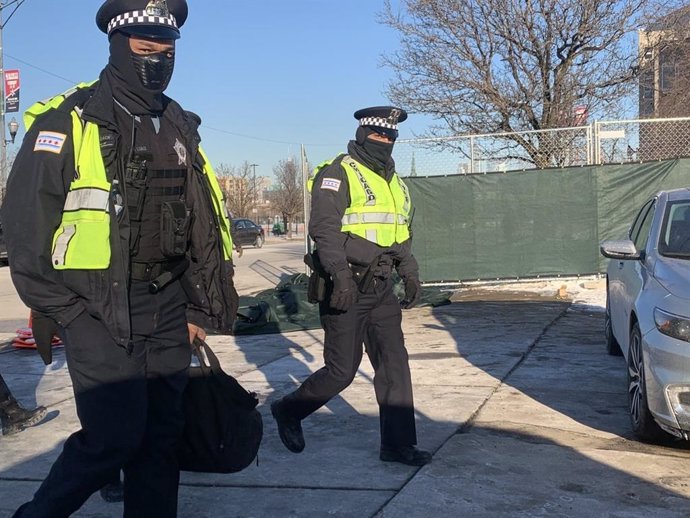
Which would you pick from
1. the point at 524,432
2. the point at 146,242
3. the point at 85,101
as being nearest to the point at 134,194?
the point at 146,242

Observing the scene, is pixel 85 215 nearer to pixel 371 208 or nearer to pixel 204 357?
pixel 204 357

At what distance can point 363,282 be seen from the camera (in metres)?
4.24

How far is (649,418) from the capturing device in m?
4.50

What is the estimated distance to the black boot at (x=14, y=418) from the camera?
16.6 feet

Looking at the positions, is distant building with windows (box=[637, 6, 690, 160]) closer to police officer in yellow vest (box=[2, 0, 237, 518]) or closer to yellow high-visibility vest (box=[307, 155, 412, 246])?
yellow high-visibility vest (box=[307, 155, 412, 246])

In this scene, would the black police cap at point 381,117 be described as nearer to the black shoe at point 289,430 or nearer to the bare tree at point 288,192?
the black shoe at point 289,430

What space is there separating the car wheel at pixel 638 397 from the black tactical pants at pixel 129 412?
287 centimetres

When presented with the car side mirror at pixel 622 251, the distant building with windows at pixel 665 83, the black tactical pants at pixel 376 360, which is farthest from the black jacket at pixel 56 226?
the distant building with windows at pixel 665 83

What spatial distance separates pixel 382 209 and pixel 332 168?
36 centimetres

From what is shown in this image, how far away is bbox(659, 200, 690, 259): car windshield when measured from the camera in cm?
511

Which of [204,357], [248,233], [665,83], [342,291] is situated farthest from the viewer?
[248,233]

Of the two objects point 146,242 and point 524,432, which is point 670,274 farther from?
point 146,242

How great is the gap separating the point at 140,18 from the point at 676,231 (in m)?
4.05

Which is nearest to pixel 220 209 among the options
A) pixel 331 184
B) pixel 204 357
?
pixel 204 357
